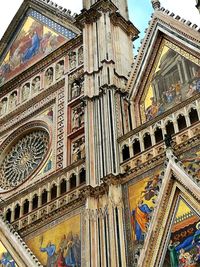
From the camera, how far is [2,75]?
704 inches

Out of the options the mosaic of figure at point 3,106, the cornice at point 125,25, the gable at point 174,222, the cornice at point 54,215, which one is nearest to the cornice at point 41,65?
the mosaic of figure at point 3,106

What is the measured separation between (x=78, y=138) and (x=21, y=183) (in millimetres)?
1889

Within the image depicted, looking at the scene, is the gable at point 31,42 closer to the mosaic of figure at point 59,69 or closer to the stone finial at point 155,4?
the mosaic of figure at point 59,69

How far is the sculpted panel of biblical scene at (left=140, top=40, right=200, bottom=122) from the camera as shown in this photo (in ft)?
38.6

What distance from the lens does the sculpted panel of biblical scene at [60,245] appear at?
34.0 feet

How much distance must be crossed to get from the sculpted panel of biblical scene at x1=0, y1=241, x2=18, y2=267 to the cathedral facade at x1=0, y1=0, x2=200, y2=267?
0.09ft

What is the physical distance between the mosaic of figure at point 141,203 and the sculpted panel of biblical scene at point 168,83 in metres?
2.11

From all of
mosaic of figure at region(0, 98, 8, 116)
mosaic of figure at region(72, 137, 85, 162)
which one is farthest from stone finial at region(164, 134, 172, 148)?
mosaic of figure at region(0, 98, 8, 116)

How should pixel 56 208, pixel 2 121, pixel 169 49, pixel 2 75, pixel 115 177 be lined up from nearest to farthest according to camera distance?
pixel 115 177 < pixel 56 208 < pixel 169 49 < pixel 2 121 < pixel 2 75

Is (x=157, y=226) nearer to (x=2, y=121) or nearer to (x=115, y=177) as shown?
(x=115, y=177)

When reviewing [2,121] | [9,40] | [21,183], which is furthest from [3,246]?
[9,40]

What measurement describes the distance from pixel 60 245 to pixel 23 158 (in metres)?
4.32

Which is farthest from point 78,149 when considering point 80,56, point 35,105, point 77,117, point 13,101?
point 13,101

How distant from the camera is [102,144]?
11.5 m
